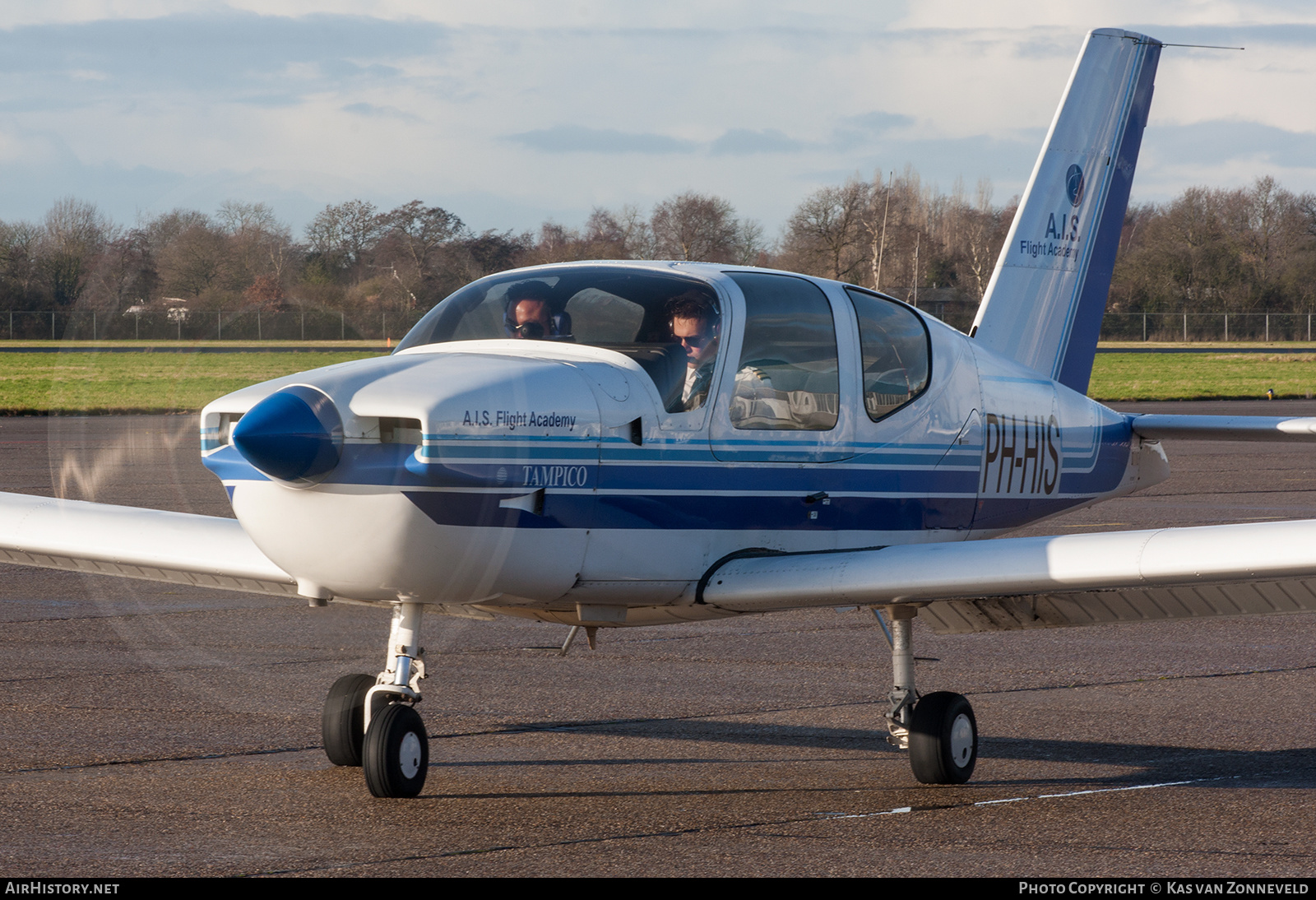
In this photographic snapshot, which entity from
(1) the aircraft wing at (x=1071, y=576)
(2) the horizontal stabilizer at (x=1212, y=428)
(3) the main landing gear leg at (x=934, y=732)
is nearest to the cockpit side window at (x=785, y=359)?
(1) the aircraft wing at (x=1071, y=576)

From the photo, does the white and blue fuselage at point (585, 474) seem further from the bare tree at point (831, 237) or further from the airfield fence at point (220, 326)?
the bare tree at point (831, 237)

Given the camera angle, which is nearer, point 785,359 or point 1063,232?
point 785,359

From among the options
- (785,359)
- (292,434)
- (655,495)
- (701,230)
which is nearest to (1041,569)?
(785,359)

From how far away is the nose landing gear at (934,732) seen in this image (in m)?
6.27

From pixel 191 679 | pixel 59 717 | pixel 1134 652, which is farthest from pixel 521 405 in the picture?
pixel 1134 652

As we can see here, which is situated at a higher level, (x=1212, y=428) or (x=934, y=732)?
(x=1212, y=428)

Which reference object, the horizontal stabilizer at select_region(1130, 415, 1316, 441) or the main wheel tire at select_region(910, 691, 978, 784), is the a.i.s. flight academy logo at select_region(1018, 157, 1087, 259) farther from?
the main wheel tire at select_region(910, 691, 978, 784)

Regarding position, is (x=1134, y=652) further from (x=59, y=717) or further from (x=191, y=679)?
(x=59, y=717)

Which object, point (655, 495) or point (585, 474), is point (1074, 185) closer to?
point (655, 495)

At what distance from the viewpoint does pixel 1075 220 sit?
29.9 feet

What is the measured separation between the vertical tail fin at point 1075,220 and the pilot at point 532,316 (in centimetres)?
332

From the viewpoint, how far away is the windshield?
5824 mm

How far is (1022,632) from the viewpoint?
402 inches

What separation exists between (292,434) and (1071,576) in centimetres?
281
